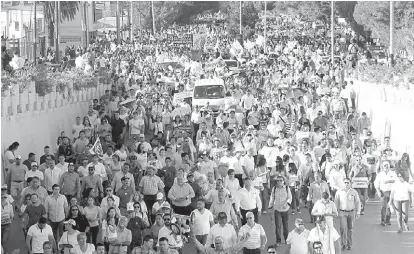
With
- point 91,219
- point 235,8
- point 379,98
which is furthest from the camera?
point 235,8

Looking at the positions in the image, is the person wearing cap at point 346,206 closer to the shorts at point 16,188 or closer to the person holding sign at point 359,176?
the person holding sign at point 359,176

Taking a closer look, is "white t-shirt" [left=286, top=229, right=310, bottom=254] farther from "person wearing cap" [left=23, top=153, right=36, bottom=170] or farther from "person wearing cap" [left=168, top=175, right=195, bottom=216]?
"person wearing cap" [left=23, top=153, right=36, bottom=170]

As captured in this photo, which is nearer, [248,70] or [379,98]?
[379,98]

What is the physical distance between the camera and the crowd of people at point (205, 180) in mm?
16359

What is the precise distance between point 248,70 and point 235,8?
146ft

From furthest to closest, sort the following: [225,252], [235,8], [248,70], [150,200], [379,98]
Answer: [235,8] → [248,70] → [379,98] → [150,200] → [225,252]

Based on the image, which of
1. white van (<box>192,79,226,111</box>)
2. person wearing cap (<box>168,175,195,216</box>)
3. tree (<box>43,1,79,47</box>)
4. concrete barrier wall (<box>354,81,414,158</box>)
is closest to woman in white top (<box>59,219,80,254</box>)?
person wearing cap (<box>168,175,195,216</box>)

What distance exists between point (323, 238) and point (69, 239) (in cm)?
369

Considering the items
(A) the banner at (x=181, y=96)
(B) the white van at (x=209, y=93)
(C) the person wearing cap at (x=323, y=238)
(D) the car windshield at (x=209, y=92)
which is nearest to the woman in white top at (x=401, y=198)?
(C) the person wearing cap at (x=323, y=238)

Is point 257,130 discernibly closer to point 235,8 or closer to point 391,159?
point 391,159

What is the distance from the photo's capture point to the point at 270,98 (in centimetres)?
3356

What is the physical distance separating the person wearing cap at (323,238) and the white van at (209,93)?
708 inches

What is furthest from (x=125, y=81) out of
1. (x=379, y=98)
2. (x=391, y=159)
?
(x=391, y=159)

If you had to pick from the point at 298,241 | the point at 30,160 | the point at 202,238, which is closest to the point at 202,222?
the point at 202,238
